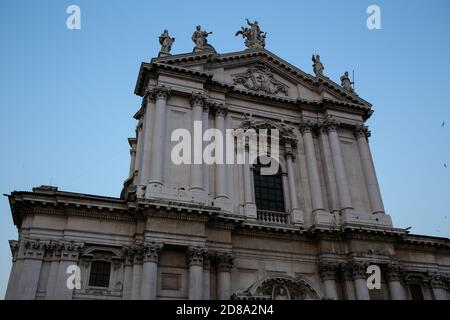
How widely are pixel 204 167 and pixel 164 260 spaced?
5012 mm

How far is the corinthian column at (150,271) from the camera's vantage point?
15.8 meters

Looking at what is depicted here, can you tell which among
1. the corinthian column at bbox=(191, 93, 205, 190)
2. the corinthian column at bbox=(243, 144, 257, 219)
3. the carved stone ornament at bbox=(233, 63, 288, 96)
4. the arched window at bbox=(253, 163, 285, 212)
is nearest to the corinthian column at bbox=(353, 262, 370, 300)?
the arched window at bbox=(253, 163, 285, 212)

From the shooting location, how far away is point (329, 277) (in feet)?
63.0

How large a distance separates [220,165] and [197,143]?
1541 mm

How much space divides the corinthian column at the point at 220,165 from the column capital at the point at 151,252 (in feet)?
13.8

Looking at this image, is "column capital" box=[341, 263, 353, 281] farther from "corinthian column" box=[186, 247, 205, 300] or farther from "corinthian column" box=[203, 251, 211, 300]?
"corinthian column" box=[186, 247, 205, 300]

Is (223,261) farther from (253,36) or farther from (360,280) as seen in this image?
(253,36)

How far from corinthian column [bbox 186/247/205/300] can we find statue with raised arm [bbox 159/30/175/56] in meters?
11.1

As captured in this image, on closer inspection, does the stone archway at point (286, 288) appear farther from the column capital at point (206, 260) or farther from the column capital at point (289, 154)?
the column capital at point (289, 154)

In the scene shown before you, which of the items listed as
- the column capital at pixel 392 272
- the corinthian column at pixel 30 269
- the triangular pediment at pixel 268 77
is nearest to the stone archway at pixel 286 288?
the column capital at pixel 392 272

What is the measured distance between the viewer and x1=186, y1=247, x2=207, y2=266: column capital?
55.5ft

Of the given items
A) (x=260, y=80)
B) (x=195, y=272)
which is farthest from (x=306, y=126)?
(x=195, y=272)
